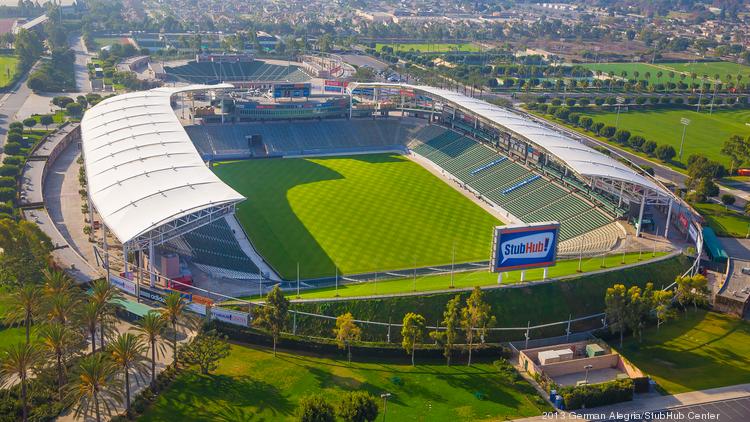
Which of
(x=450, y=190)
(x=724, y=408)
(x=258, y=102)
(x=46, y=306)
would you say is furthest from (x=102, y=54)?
(x=724, y=408)

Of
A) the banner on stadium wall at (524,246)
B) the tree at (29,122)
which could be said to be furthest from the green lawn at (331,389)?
the tree at (29,122)

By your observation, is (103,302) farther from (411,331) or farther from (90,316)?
(411,331)

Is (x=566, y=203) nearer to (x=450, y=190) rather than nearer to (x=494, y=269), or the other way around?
(x=450, y=190)

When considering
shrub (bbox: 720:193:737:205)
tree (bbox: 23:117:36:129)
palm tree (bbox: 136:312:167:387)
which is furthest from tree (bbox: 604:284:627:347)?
tree (bbox: 23:117:36:129)

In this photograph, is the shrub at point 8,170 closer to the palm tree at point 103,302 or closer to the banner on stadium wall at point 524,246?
the palm tree at point 103,302

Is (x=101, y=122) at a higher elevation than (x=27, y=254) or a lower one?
higher

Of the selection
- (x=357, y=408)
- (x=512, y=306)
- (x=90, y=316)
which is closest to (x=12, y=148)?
(x=90, y=316)

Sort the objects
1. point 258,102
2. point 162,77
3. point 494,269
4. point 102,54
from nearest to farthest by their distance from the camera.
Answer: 1. point 494,269
2. point 258,102
3. point 162,77
4. point 102,54
